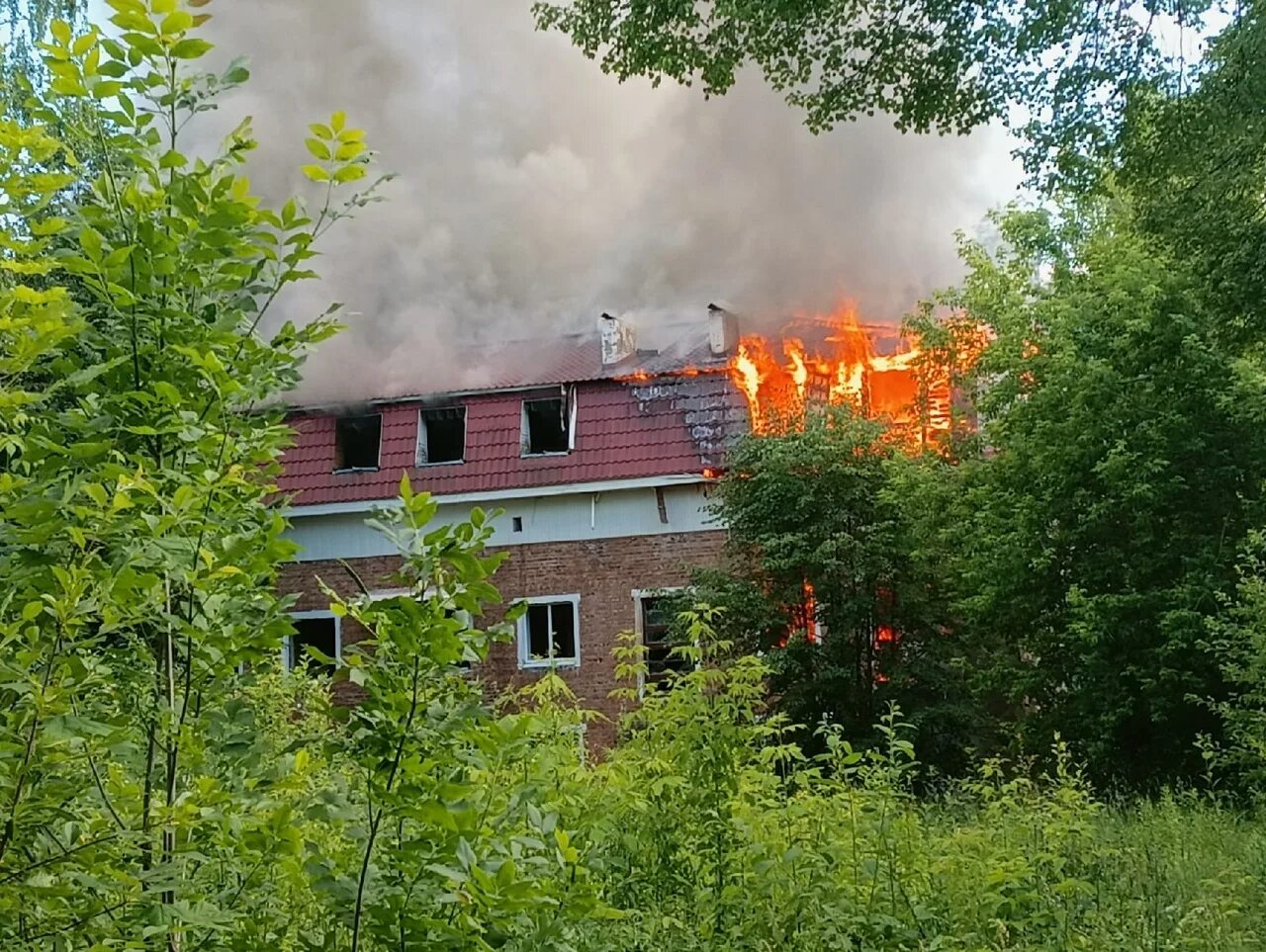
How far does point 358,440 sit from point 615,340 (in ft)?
5.62

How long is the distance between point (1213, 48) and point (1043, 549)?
3238 millimetres

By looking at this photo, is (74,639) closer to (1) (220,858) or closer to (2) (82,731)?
(2) (82,731)

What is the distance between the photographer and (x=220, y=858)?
44.8 inches

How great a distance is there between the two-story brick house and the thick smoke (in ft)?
0.77

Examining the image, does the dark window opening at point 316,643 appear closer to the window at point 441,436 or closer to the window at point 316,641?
the window at point 316,641

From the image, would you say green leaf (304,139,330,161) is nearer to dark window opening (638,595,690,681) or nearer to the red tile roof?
the red tile roof

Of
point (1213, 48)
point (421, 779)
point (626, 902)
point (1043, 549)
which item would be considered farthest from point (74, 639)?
point (1043, 549)

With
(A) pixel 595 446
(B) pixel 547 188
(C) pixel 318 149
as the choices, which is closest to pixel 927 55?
(B) pixel 547 188

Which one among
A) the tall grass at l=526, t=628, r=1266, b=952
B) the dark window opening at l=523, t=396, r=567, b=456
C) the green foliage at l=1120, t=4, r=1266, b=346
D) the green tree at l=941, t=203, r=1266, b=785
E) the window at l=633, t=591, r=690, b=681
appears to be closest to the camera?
the tall grass at l=526, t=628, r=1266, b=952

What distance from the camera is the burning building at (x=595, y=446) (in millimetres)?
5707

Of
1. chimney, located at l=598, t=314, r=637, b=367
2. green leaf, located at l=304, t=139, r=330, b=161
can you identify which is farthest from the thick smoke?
green leaf, located at l=304, t=139, r=330, b=161

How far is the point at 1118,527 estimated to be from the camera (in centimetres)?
641

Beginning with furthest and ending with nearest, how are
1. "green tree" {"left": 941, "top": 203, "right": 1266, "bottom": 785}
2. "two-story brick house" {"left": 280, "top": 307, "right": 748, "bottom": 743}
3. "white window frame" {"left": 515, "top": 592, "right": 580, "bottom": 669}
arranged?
"green tree" {"left": 941, "top": 203, "right": 1266, "bottom": 785} → "two-story brick house" {"left": 280, "top": 307, "right": 748, "bottom": 743} → "white window frame" {"left": 515, "top": 592, "right": 580, "bottom": 669}

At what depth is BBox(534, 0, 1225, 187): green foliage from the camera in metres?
4.00
